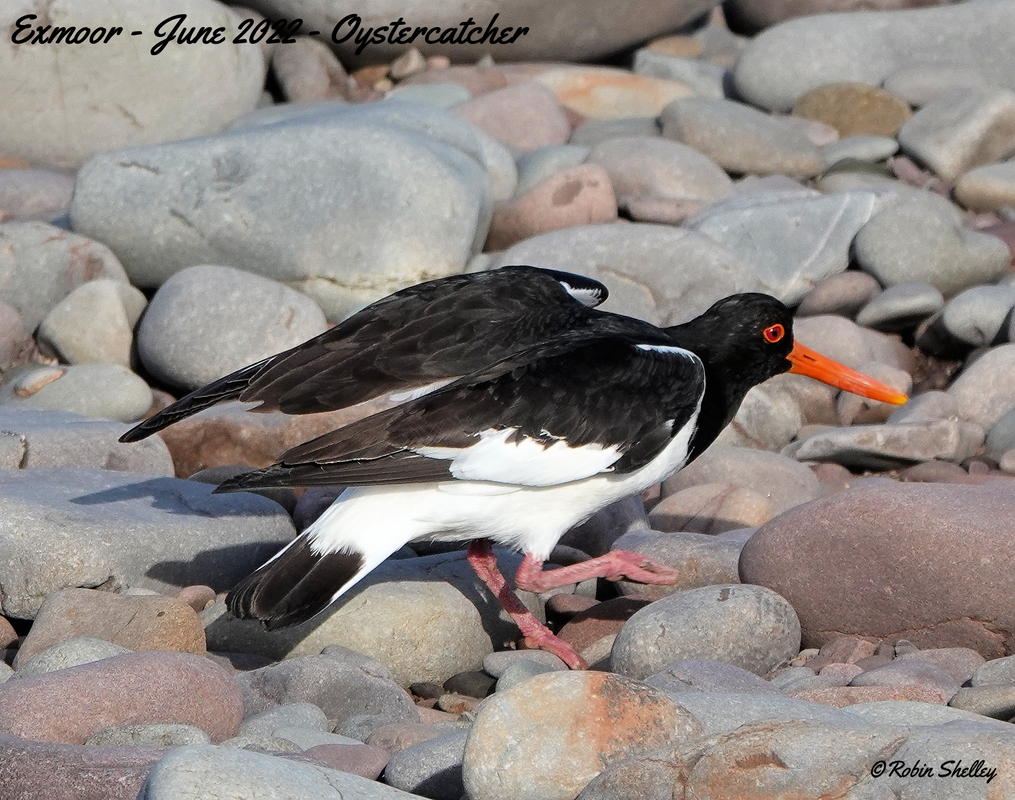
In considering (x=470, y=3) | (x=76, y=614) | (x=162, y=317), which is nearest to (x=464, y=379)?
(x=76, y=614)

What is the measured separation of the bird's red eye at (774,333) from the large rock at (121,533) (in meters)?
2.29

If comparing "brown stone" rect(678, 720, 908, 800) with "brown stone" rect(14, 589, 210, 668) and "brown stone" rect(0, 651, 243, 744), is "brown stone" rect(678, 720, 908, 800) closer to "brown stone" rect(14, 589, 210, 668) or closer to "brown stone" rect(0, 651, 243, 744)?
"brown stone" rect(0, 651, 243, 744)

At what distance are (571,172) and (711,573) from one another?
4991 millimetres

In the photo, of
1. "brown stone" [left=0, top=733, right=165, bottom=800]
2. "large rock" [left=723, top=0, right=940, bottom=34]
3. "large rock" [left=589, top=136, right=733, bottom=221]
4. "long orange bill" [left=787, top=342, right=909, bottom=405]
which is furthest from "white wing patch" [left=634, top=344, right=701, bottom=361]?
"large rock" [left=723, top=0, right=940, bottom=34]

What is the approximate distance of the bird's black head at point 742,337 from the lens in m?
5.86

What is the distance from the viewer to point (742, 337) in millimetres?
5902

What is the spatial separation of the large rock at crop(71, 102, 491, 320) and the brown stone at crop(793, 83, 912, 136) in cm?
454

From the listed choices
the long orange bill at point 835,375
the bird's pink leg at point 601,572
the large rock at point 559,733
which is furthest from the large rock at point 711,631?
the long orange bill at point 835,375

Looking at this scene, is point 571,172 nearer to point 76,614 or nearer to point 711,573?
point 711,573

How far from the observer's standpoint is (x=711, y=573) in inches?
Answer: 218

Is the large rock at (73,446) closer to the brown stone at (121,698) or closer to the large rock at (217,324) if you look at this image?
the large rock at (217,324)

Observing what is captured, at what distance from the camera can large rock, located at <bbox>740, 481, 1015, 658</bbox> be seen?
188 inches

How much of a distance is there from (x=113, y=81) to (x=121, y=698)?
327 inches
